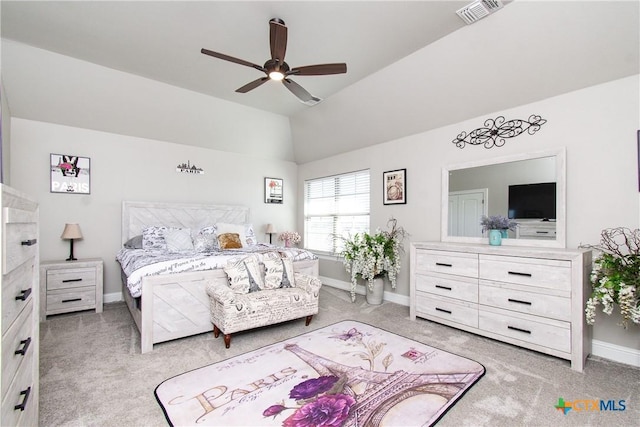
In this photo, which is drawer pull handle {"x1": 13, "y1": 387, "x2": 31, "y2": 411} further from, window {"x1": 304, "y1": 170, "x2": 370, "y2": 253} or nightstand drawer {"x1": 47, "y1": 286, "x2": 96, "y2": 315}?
window {"x1": 304, "y1": 170, "x2": 370, "y2": 253}

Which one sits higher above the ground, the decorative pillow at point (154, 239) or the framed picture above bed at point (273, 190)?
the framed picture above bed at point (273, 190)

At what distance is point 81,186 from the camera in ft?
14.0

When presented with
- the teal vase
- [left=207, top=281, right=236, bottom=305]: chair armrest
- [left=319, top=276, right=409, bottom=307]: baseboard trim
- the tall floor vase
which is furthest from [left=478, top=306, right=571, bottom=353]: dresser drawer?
[left=207, top=281, right=236, bottom=305]: chair armrest

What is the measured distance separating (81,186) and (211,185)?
1855mm

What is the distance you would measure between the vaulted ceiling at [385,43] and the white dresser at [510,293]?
1701 mm

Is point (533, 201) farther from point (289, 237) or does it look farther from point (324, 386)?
point (289, 237)

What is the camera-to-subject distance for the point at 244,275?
127 inches

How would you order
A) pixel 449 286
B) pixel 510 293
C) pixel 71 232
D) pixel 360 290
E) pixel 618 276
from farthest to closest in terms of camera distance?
pixel 360 290 → pixel 71 232 → pixel 449 286 → pixel 510 293 → pixel 618 276

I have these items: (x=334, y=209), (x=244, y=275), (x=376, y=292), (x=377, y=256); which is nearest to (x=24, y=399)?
(x=244, y=275)

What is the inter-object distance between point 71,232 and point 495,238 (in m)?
5.29

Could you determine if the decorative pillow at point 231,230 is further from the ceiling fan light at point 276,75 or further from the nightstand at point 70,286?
the ceiling fan light at point 276,75

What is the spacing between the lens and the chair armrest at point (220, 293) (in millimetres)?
2858

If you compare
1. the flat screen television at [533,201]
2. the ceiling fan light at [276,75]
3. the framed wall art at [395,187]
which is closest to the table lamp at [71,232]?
the ceiling fan light at [276,75]

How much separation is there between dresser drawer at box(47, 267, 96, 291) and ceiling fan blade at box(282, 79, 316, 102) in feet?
11.4
